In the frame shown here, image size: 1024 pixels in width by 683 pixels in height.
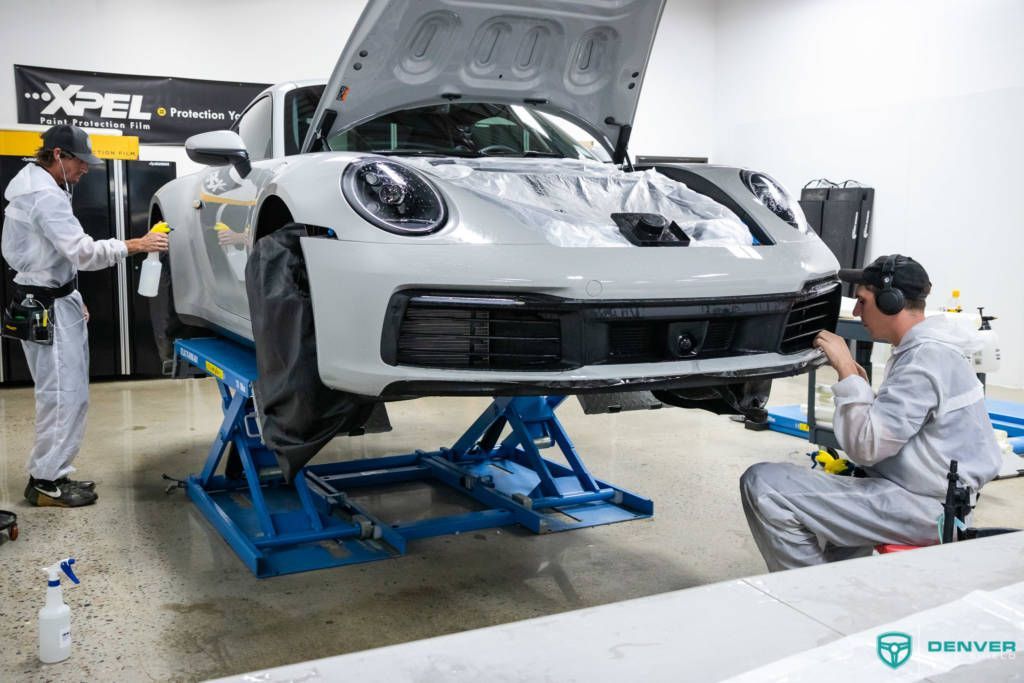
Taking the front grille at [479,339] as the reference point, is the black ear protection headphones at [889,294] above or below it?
above

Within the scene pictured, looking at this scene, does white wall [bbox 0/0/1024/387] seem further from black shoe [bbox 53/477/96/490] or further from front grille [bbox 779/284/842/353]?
front grille [bbox 779/284/842/353]

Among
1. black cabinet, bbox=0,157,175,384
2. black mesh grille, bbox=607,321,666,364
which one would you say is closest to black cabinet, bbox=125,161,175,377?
black cabinet, bbox=0,157,175,384

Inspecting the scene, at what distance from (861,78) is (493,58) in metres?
6.13

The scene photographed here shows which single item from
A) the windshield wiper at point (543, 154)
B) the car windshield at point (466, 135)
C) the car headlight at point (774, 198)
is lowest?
the car headlight at point (774, 198)

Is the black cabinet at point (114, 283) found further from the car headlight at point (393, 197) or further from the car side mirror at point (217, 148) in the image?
the car headlight at point (393, 197)

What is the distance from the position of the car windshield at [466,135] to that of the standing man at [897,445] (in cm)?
130

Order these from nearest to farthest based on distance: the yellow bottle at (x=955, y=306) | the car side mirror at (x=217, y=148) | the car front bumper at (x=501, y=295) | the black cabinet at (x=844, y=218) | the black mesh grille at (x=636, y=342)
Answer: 1. the car front bumper at (x=501, y=295)
2. the black mesh grille at (x=636, y=342)
3. the car side mirror at (x=217, y=148)
4. the yellow bottle at (x=955, y=306)
5. the black cabinet at (x=844, y=218)

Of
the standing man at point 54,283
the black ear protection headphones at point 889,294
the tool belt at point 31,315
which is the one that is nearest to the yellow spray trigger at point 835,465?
the black ear protection headphones at point 889,294

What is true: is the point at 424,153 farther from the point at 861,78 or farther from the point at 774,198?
the point at 861,78

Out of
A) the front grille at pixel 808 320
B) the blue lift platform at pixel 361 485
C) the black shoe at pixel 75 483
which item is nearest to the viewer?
the front grille at pixel 808 320

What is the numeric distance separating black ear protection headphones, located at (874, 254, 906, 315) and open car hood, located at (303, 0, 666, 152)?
1160 mm

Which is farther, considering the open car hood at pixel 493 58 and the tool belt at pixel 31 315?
the tool belt at pixel 31 315

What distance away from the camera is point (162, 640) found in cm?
222

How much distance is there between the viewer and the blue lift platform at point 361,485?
2.85 metres
